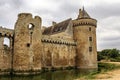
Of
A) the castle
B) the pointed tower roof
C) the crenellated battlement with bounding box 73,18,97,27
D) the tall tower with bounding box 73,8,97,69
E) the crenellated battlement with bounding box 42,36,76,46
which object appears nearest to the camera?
the castle

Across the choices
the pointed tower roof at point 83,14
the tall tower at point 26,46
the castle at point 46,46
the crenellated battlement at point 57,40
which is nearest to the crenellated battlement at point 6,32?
the castle at point 46,46

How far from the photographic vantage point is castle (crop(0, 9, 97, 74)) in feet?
78.1

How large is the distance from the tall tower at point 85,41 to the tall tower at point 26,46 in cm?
1096

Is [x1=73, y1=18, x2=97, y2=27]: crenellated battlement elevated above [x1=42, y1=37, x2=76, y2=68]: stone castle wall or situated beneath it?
elevated above

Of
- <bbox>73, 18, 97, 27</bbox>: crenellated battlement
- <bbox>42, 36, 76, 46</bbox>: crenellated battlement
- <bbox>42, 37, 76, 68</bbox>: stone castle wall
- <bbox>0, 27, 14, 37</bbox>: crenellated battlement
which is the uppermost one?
<bbox>73, 18, 97, 27</bbox>: crenellated battlement

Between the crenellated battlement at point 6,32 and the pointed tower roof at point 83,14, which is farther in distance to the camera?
the pointed tower roof at point 83,14

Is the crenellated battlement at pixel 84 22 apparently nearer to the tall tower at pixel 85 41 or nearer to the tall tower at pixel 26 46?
the tall tower at pixel 85 41

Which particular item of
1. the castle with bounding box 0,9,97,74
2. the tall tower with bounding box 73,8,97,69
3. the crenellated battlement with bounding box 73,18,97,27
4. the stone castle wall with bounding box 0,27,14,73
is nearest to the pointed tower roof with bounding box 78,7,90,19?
the castle with bounding box 0,9,97,74

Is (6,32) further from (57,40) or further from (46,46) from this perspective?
(57,40)

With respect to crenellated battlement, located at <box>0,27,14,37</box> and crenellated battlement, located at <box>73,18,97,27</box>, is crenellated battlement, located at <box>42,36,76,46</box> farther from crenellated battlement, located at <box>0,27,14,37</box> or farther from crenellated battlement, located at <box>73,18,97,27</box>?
crenellated battlement, located at <box>0,27,14,37</box>

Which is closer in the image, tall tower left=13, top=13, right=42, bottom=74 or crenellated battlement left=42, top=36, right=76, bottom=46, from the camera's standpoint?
tall tower left=13, top=13, right=42, bottom=74

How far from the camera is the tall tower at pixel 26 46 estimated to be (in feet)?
77.3

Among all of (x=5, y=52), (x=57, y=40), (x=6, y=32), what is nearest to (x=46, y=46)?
(x=57, y=40)

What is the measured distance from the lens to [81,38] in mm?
34438
